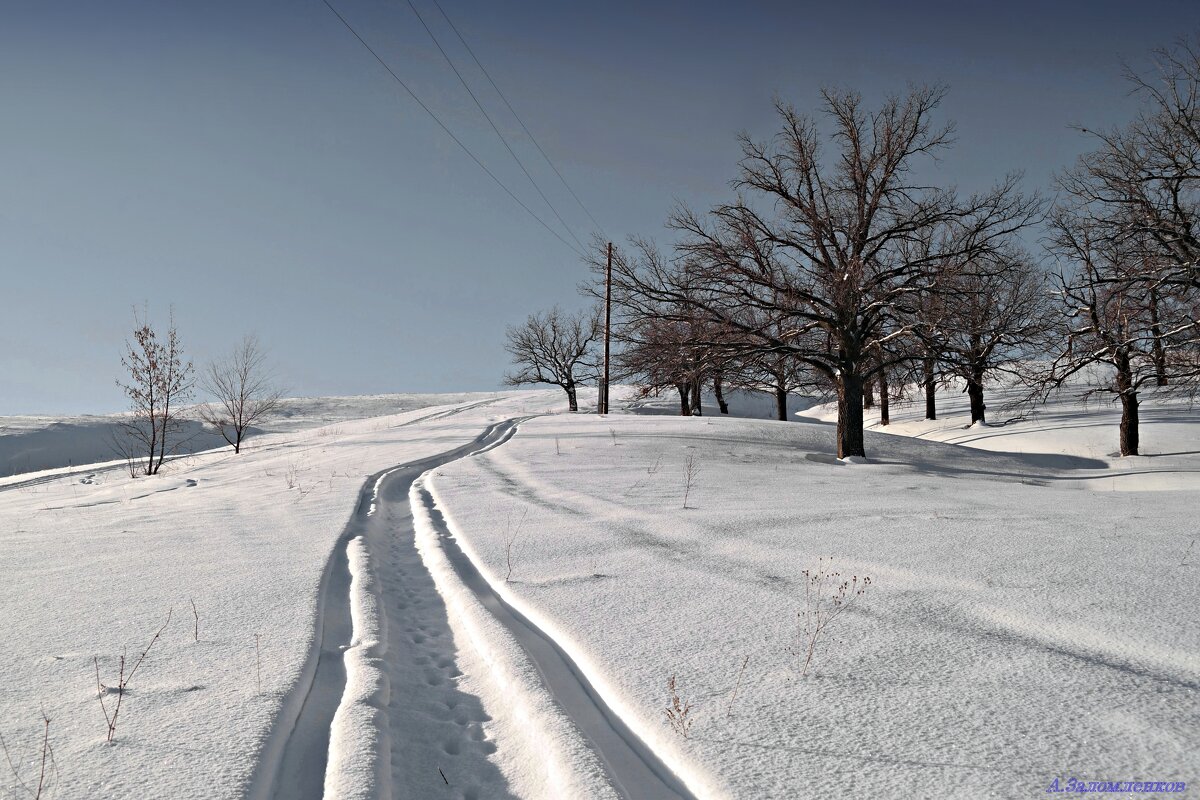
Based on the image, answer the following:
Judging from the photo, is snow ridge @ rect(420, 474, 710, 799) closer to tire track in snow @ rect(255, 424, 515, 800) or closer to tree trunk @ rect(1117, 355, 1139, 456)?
tire track in snow @ rect(255, 424, 515, 800)

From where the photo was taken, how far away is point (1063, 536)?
588cm

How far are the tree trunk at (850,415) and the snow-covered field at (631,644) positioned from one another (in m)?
6.42

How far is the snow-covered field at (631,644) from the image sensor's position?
2436 mm

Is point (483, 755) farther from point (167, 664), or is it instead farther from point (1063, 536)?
point (1063, 536)

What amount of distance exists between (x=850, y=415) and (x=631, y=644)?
41.5ft

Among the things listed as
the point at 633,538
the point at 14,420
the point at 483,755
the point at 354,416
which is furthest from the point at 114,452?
the point at 483,755

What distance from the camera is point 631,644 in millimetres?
3609

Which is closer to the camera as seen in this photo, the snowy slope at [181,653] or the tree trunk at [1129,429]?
the snowy slope at [181,653]

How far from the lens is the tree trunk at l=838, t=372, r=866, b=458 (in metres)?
14.8

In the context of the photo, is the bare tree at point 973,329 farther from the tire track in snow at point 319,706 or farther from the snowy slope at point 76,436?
the snowy slope at point 76,436

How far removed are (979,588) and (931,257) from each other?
37.1 ft

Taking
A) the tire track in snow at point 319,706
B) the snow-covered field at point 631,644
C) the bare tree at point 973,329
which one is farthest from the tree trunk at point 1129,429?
the tire track in snow at point 319,706

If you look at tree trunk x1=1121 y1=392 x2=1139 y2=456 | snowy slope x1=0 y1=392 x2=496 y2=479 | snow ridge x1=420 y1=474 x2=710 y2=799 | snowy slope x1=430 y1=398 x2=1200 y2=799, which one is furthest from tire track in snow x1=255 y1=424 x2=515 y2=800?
snowy slope x1=0 y1=392 x2=496 y2=479

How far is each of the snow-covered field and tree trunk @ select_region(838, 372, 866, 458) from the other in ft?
21.1
